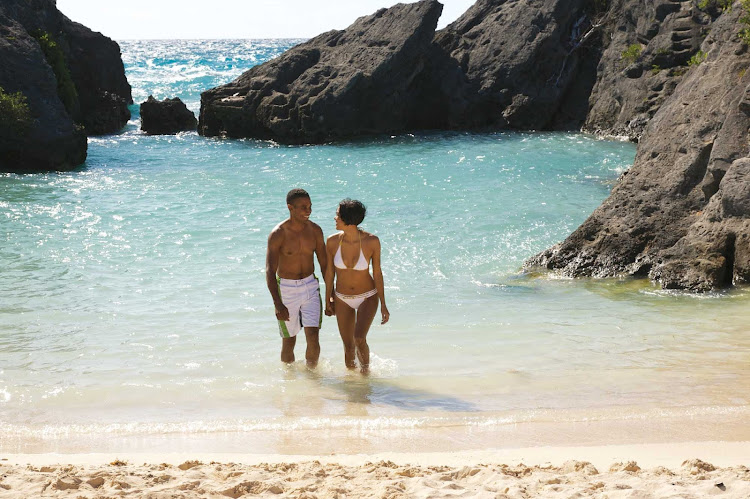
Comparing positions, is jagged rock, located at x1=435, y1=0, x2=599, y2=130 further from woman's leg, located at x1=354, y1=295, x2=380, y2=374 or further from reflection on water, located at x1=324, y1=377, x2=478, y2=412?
reflection on water, located at x1=324, y1=377, x2=478, y2=412

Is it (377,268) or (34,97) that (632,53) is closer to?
(34,97)

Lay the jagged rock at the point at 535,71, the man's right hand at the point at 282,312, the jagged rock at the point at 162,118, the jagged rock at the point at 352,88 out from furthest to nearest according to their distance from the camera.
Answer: the jagged rock at the point at 162,118, the jagged rock at the point at 535,71, the jagged rock at the point at 352,88, the man's right hand at the point at 282,312

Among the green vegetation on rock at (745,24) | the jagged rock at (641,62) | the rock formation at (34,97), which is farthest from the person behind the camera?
the jagged rock at (641,62)

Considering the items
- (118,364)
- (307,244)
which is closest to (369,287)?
(307,244)

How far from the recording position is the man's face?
6.71 metres

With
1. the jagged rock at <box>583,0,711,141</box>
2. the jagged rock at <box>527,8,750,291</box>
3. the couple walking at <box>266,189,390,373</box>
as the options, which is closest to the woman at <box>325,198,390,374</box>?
the couple walking at <box>266,189,390,373</box>

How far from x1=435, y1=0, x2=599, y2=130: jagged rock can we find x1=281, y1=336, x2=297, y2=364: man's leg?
21.3 metres

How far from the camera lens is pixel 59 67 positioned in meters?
26.5

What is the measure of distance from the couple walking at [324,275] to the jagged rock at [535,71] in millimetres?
21380

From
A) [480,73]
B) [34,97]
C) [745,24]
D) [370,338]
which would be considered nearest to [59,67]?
[34,97]

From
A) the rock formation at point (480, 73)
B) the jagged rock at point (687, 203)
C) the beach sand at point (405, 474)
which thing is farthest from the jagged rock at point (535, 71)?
the beach sand at point (405, 474)

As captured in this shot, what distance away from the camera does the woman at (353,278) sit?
6555 mm

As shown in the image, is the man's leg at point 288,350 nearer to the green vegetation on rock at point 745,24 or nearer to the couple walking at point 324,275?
the couple walking at point 324,275

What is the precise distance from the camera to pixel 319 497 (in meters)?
4.41
